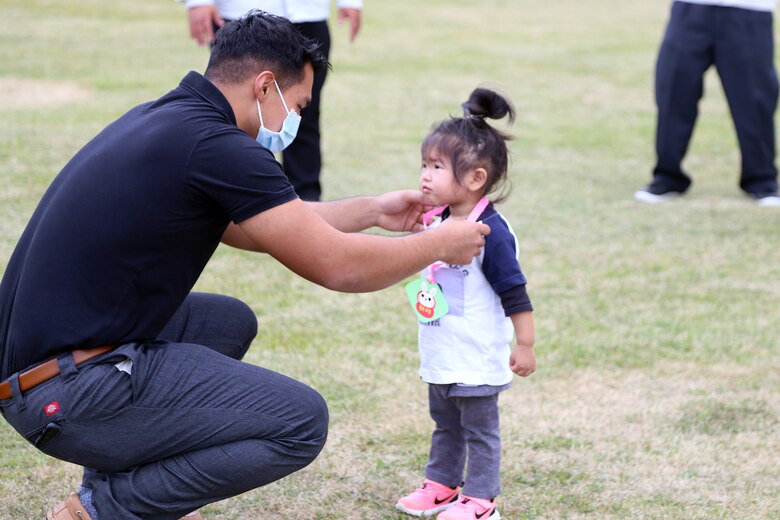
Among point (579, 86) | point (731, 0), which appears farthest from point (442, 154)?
point (579, 86)

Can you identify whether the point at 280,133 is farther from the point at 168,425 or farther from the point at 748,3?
the point at 748,3

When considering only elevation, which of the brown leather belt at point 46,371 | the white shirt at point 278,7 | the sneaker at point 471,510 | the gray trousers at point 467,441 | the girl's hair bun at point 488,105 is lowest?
the sneaker at point 471,510

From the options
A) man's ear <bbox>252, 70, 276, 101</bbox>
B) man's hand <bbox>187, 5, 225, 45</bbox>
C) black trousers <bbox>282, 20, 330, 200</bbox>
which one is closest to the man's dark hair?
man's ear <bbox>252, 70, 276, 101</bbox>

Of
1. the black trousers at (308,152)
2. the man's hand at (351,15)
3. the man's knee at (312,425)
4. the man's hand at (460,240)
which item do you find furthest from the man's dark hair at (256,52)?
the man's hand at (351,15)

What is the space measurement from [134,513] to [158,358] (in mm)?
364

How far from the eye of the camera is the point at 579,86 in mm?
11828

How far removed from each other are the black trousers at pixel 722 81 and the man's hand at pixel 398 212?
4.27 m

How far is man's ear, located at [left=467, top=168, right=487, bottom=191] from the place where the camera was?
2830 mm

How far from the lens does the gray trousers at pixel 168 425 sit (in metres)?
2.47

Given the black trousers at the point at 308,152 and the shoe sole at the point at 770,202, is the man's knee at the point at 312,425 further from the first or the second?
the shoe sole at the point at 770,202

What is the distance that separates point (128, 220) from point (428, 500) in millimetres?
1182

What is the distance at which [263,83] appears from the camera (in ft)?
8.72

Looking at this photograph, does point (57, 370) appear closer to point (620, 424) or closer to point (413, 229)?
point (413, 229)

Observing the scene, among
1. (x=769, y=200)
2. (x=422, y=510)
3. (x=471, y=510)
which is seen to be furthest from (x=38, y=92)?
(x=471, y=510)
